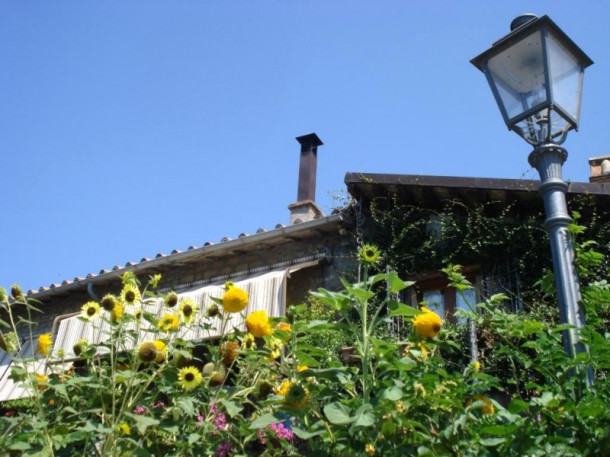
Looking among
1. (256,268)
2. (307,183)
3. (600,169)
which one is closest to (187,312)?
(256,268)

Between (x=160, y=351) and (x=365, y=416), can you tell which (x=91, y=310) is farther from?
(x=365, y=416)

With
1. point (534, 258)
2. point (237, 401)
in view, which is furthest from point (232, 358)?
point (534, 258)

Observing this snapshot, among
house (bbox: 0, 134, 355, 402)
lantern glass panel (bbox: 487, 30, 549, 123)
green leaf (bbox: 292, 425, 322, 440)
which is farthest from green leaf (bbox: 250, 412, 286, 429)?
house (bbox: 0, 134, 355, 402)

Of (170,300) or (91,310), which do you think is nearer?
(170,300)

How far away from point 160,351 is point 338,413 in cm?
85

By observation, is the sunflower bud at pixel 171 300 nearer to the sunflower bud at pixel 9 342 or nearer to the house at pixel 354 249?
the sunflower bud at pixel 9 342

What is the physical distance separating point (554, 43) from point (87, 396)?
257 centimetres

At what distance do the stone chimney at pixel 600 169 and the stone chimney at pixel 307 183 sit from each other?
3839mm

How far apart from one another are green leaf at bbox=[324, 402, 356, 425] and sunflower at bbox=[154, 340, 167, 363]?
0.79 m

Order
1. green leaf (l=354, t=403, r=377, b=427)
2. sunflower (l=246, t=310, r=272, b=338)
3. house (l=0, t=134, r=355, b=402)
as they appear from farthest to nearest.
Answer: house (l=0, t=134, r=355, b=402)
sunflower (l=246, t=310, r=272, b=338)
green leaf (l=354, t=403, r=377, b=427)

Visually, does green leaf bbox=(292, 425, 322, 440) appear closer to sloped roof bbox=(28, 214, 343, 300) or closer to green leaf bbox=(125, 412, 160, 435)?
green leaf bbox=(125, 412, 160, 435)

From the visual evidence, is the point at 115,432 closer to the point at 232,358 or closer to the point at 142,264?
the point at 232,358

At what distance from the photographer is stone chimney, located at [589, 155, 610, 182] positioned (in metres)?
9.28

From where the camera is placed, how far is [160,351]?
2686mm
